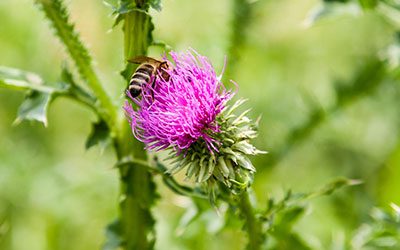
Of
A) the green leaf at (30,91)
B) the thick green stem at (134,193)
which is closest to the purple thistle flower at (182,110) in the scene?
the thick green stem at (134,193)

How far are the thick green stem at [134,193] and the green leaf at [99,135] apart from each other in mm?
86

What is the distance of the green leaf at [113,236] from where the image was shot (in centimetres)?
282

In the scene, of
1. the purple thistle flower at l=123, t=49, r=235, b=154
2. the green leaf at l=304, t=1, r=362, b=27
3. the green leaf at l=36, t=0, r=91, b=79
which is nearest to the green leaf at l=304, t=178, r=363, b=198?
the purple thistle flower at l=123, t=49, r=235, b=154

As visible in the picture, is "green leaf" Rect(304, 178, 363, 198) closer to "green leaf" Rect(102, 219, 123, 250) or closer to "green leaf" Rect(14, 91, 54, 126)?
"green leaf" Rect(102, 219, 123, 250)

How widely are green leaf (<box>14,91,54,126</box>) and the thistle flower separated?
1.57ft

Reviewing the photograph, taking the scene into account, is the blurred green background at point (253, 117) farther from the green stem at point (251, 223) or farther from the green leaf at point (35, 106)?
the green leaf at point (35, 106)

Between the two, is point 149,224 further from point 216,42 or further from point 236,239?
point 216,42

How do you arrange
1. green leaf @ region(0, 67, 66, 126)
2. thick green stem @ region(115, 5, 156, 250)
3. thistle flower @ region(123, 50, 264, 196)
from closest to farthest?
thistle flower @ region(123, 50, 264, 196) → green leaf @ region(0, 67, 66, 126) → thick green stem @ region(115, 5, 156, 250)

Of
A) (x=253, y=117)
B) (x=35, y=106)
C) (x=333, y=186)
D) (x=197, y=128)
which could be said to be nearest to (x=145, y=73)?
(x=197, y=128)

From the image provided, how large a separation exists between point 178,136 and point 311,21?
1.71 metres

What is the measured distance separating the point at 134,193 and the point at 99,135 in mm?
396

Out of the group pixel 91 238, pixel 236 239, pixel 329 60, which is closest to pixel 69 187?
pixel 91 238

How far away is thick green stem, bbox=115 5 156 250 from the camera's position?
272 centimetres

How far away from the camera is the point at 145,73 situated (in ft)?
7.87
